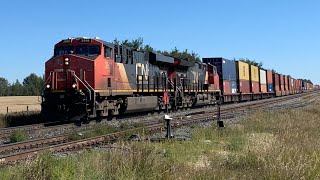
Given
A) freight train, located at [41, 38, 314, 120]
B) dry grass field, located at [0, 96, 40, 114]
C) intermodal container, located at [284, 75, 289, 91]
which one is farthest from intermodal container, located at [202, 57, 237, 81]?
intermodal container, located at [284, 75, 289, 91]

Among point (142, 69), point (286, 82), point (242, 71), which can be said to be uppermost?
point (242, 71)

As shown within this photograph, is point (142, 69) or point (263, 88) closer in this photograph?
point (142, 69)

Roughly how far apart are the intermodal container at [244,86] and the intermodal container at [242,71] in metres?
0.43

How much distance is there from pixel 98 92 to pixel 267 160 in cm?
1229

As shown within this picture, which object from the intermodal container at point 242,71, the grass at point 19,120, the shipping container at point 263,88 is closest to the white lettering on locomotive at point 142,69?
the grass at point 19,120

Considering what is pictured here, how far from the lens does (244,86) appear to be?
4450 cm

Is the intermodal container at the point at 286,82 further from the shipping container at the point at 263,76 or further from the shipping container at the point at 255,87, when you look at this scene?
the shipping container at the point at 255,87

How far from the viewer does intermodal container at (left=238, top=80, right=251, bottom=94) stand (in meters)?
42.7

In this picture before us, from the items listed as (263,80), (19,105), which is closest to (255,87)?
(263,80)

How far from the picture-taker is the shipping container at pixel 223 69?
126ft

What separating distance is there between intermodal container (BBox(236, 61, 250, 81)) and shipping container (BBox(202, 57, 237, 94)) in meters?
1.07

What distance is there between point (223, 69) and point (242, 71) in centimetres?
622

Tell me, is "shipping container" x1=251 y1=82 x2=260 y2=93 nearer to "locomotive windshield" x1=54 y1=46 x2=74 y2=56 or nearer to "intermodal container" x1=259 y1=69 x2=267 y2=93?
"intermodal container" x1=259 y1=69 x2=267 y2=93

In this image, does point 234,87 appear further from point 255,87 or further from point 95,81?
point 95,81
